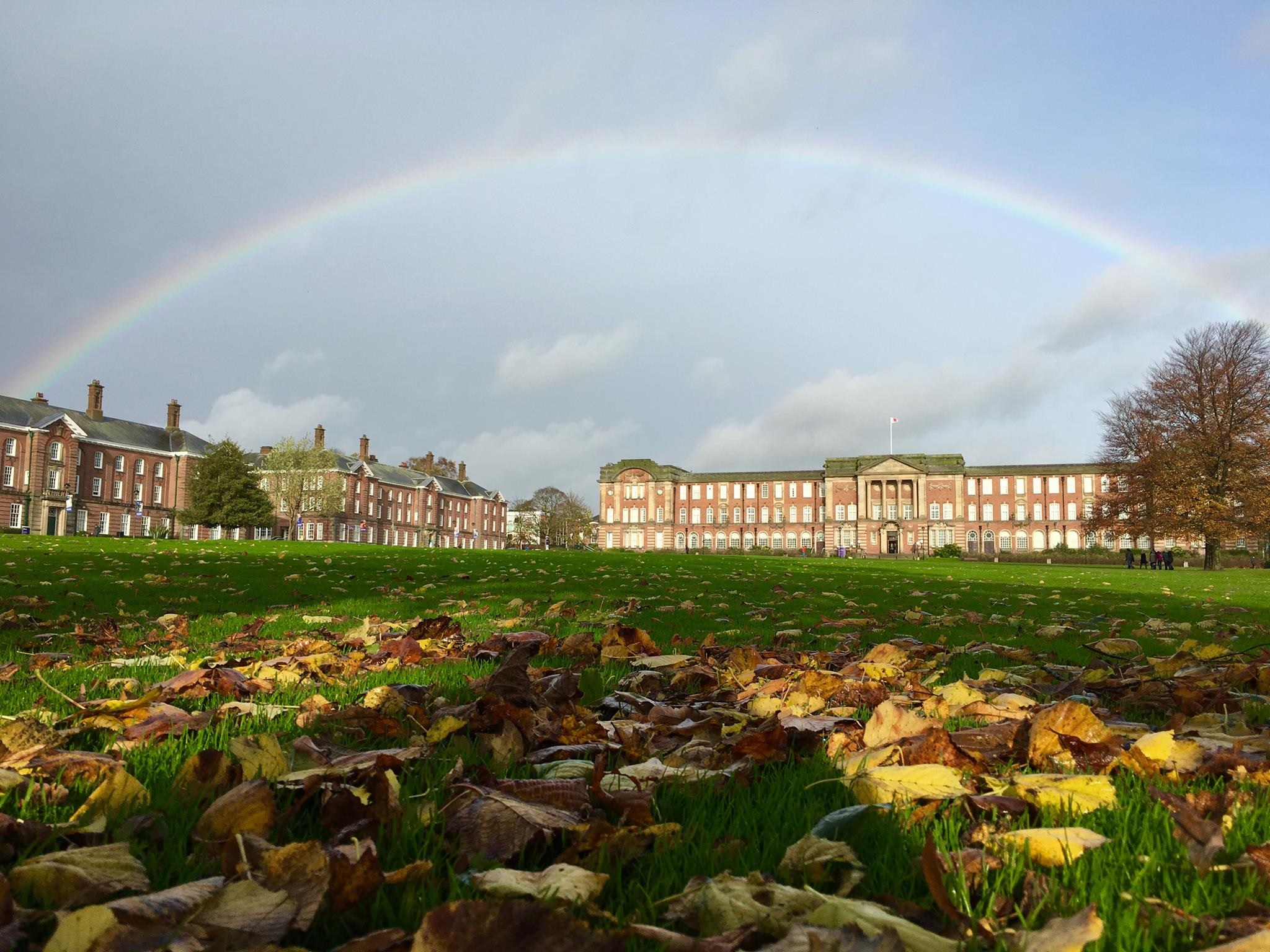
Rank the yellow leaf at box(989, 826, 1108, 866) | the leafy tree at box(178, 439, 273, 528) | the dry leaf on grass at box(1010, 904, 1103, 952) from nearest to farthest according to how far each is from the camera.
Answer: the dry leaf on grass at box(1010, 904, 1103, 952) < the yellow leaf at box(989, 826, 1108, 866) < the leafy tree at box(178, 439, 273, 528)

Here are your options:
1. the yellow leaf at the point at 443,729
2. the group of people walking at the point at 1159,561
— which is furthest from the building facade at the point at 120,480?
the yellow leaf at the point at 443,729

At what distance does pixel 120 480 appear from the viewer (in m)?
82.2

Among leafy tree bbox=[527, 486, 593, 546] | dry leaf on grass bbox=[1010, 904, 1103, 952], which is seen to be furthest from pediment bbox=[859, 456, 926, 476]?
dry leaf on grass bbox=[1010, 904, 1103, 952]

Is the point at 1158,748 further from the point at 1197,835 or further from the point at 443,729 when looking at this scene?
the point at 443,729

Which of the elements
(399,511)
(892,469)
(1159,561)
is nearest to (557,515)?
(399,511)

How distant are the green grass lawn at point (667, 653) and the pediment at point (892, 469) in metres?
88.6

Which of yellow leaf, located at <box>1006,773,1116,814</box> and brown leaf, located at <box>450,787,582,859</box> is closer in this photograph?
brown leaf, located at <box>450,787,582,859</box>

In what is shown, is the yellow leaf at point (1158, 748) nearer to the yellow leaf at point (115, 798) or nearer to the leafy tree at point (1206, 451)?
the yellow leaf at point (115, 798)

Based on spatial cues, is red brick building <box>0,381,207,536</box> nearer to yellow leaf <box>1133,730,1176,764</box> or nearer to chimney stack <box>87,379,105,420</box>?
chimney stack <box>87,379,105,420</box>

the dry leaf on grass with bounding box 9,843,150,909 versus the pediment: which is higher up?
the pediment

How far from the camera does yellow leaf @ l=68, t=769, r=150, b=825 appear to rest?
5.84 ft

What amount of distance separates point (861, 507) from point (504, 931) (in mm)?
104093

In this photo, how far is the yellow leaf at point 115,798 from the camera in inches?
70.1

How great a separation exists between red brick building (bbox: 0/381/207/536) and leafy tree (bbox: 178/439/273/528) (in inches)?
883
